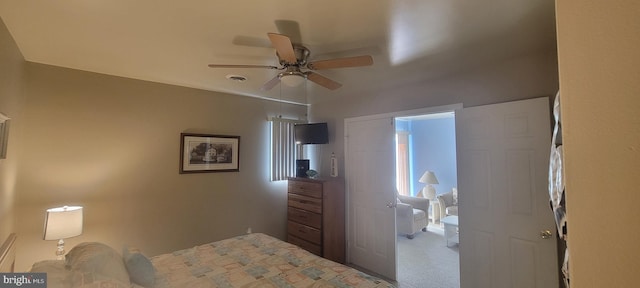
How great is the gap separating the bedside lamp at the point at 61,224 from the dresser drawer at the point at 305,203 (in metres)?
2.30

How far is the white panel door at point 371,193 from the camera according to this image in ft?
10.8

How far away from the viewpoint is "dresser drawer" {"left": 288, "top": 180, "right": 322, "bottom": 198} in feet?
11.4

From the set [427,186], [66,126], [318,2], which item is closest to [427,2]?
[318,2]

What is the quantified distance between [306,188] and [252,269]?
1762mm

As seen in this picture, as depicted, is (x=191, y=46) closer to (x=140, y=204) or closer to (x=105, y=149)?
(x=105, y=149)

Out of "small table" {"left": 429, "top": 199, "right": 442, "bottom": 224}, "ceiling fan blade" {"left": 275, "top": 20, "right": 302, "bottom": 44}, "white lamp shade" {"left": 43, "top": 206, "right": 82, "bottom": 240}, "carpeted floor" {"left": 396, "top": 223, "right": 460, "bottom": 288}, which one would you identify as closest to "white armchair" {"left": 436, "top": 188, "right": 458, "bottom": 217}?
"small table" {"left": 429, "top": 199, "right": 442, "bottom": 224}

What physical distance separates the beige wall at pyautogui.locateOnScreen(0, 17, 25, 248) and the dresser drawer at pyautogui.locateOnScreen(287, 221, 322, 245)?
9.05 ft

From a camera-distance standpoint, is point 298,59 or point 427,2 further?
point 298,59

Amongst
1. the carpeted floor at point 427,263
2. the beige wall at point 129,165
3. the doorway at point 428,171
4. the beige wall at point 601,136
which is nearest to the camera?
the beige wall at point 601,136

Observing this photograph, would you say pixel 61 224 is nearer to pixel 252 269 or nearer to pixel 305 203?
pixel 252 269

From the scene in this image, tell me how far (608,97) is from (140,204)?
3666 millimetres

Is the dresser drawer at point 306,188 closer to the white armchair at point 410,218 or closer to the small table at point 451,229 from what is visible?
the white armchair at point 410,218

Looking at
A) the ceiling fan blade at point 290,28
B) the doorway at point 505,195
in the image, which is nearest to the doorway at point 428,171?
the doorway at point 505,195

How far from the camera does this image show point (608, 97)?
0.38m
